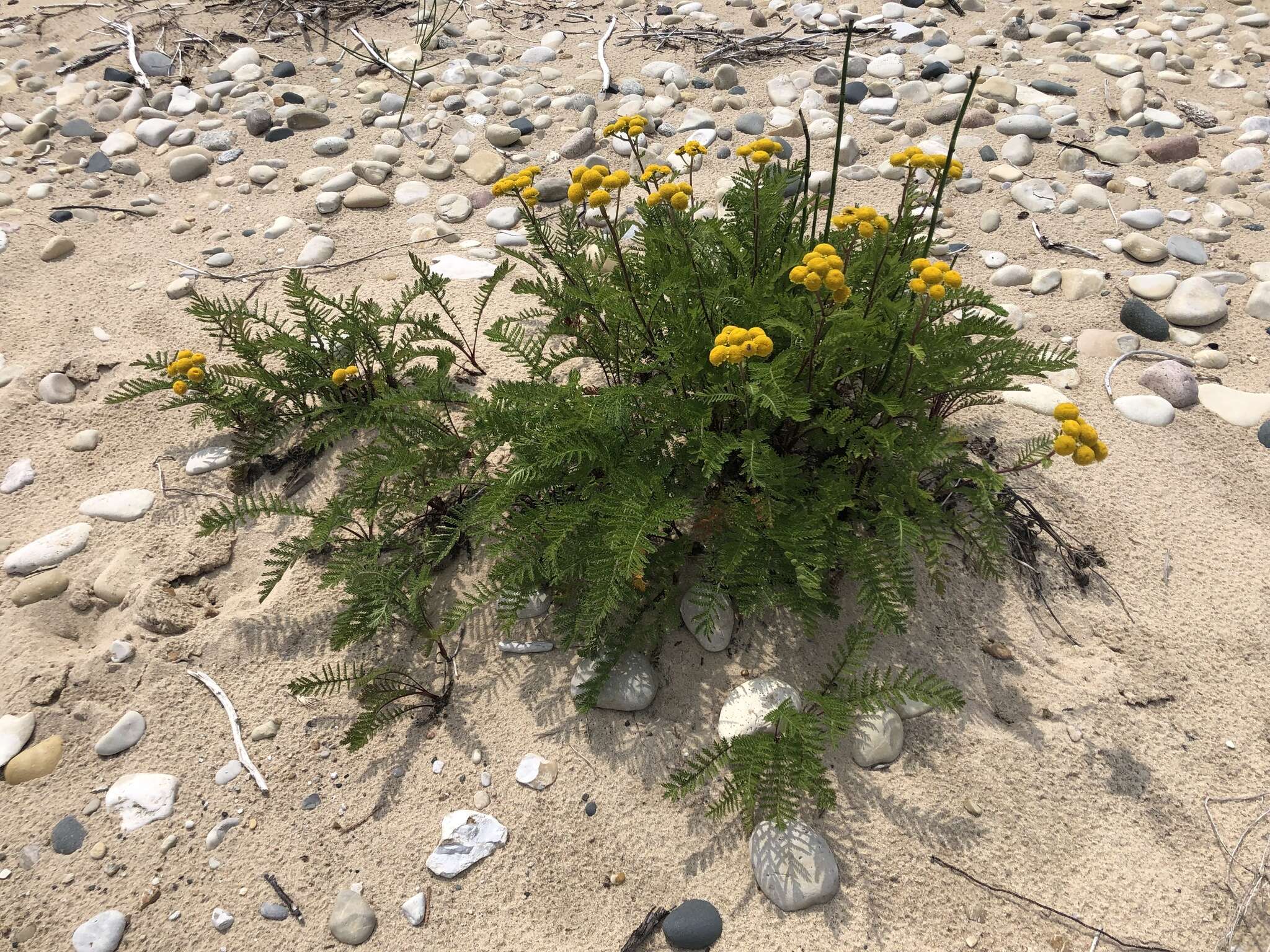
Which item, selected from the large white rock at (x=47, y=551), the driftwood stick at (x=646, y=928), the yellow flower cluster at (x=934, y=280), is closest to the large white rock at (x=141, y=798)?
the large white rock at (x=47, y=551)

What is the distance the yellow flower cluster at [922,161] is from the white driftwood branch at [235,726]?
8.48 ft

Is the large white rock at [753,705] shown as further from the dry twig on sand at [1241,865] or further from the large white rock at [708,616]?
the dry twig on sand at [1241,865]

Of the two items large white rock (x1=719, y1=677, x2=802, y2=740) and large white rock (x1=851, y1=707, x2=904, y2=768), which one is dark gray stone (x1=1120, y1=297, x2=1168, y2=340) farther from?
large white rock (x1=719, y1=677, x2=802, y2=740)

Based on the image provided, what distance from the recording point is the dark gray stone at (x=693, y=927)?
1.97 m

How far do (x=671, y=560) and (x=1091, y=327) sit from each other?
221 cm

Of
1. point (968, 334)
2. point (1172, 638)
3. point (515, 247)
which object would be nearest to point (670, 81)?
point (515, 247)

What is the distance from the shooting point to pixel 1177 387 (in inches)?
119

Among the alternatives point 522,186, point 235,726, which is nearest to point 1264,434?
point 522,186

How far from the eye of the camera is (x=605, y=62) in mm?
5285

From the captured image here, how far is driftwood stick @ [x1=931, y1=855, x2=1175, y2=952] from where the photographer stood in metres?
1.89

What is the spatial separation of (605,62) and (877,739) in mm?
4754

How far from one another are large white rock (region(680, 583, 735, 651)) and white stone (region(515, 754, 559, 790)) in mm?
586

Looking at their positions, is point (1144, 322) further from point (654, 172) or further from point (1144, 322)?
point (654, 172)

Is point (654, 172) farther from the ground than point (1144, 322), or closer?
farther from the ground
